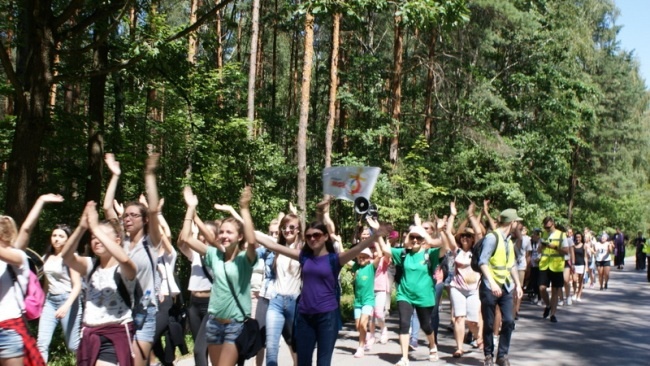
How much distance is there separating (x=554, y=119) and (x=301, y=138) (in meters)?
13.5

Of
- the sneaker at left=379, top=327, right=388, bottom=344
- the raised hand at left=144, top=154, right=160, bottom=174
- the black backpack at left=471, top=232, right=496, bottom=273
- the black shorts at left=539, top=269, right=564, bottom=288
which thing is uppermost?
the raised hand at left=144, top=154, right=160, bottom=174

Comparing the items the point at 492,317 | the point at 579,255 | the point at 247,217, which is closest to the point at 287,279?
the point at 247,217

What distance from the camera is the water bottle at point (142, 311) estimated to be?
5.47 metres

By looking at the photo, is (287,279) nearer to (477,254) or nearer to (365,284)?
(365,284)

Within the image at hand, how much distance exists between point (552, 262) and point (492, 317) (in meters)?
5.96

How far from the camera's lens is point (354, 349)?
404 inches

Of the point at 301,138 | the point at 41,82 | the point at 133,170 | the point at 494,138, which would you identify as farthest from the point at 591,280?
the point at 41,82

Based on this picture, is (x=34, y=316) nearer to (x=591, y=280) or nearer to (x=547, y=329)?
(x=547, y=329)

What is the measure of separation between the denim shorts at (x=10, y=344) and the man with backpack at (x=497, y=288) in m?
5.48

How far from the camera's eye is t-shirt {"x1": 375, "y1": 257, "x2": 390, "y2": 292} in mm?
10617

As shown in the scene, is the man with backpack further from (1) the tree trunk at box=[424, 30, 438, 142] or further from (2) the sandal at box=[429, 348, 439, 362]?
(1) the tree trunk at box=[424, 30, 438, 142]

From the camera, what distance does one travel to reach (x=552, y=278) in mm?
14148

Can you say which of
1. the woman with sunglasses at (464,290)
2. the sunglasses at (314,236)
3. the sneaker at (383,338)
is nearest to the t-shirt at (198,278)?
the sunglasses at (314,236)

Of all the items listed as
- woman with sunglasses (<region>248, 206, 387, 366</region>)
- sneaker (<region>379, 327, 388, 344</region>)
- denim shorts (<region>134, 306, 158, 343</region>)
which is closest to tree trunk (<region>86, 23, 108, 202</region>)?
sneaker (<region>379, 327, 388, 344</region>)
